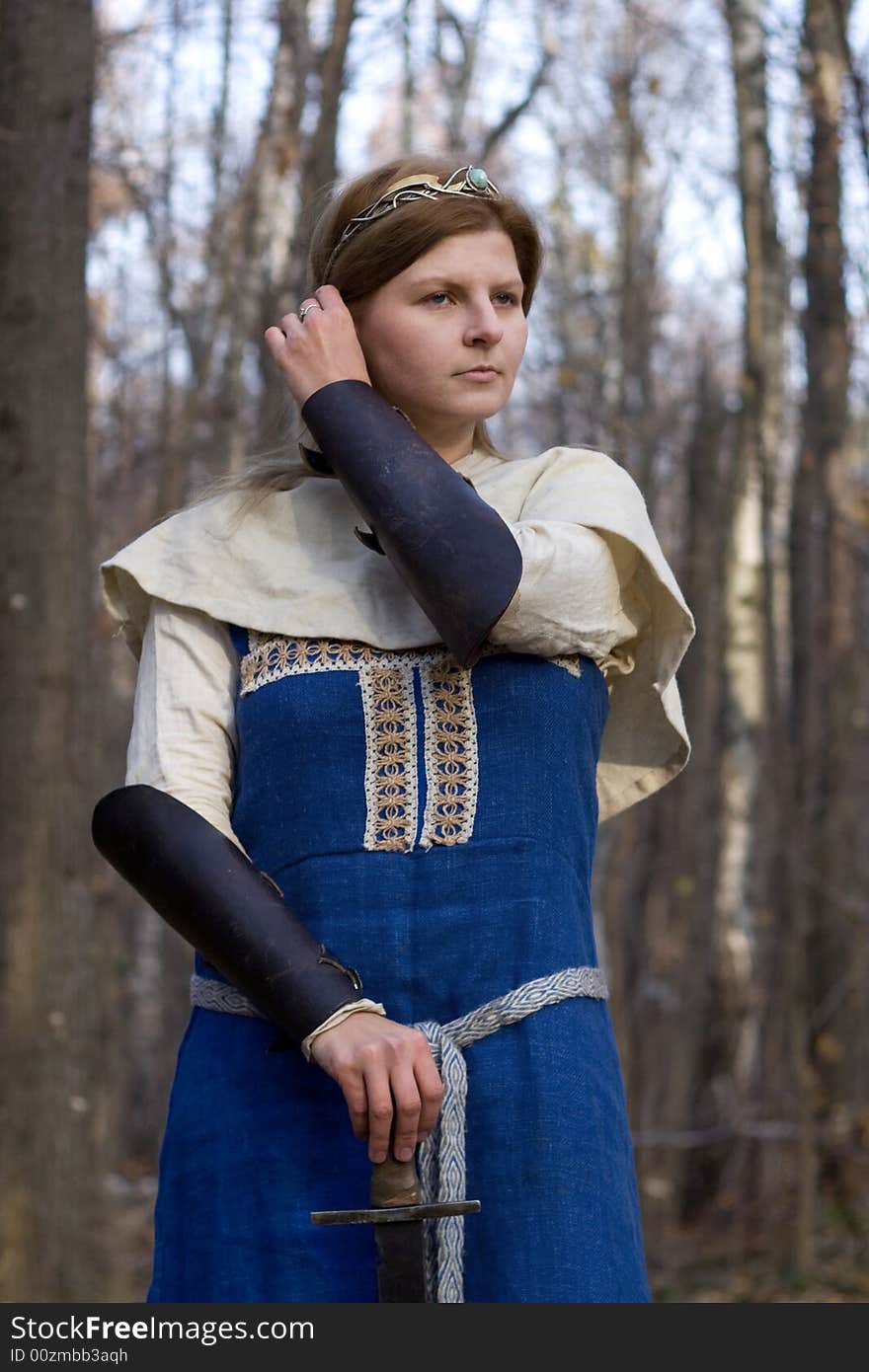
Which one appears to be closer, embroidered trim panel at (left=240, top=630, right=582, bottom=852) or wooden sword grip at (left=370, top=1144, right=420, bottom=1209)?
wooden sword grip at (left=370, top=1144, right=420, bottom=1209)

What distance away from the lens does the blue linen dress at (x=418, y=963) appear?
1.73 m

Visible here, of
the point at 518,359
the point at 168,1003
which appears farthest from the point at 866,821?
the point at 518,359

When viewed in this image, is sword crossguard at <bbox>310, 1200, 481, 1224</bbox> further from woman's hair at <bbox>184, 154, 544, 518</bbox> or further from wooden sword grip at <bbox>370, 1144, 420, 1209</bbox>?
woman's hair at <bbox>184, 154, 544, 518</bbox>

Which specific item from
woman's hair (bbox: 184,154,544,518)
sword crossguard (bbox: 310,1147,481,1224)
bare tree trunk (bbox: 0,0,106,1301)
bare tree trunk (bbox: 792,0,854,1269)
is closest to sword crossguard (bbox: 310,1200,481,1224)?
sword crossguard (bbox: 310,1147,481,1224)

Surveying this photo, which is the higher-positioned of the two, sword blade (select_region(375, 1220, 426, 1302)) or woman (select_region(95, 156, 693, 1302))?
woman (select_region(95, 156, 693, 1302))

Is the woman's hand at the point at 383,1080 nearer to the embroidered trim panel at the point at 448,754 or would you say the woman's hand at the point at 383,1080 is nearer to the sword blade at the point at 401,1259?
the sword blade at the point at 401,1259

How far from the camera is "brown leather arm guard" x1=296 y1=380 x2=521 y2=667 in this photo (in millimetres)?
1726

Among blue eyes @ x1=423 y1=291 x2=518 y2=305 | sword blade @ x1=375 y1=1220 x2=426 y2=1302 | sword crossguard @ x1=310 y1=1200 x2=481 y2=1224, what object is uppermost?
blue eyes @ x1=423 y1=291 x2=518 y2=305

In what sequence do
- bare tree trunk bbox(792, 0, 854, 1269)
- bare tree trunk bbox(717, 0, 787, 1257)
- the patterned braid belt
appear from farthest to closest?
1. bare tree trunk bbox(717, 0, 787, 1257)
2. bare tree trunk bbox(792, 0, 854, 1269)
3. the patterned braid belt

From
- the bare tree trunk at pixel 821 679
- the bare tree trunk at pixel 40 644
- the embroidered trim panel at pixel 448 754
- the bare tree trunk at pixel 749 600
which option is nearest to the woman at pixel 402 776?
the embroidered trim panel at pixel 448 754

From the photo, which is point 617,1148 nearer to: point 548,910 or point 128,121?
point 548,910

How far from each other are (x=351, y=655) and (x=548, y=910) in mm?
366

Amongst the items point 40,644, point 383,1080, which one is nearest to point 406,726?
point 383,1080

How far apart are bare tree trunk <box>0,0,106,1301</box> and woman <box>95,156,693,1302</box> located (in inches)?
106
